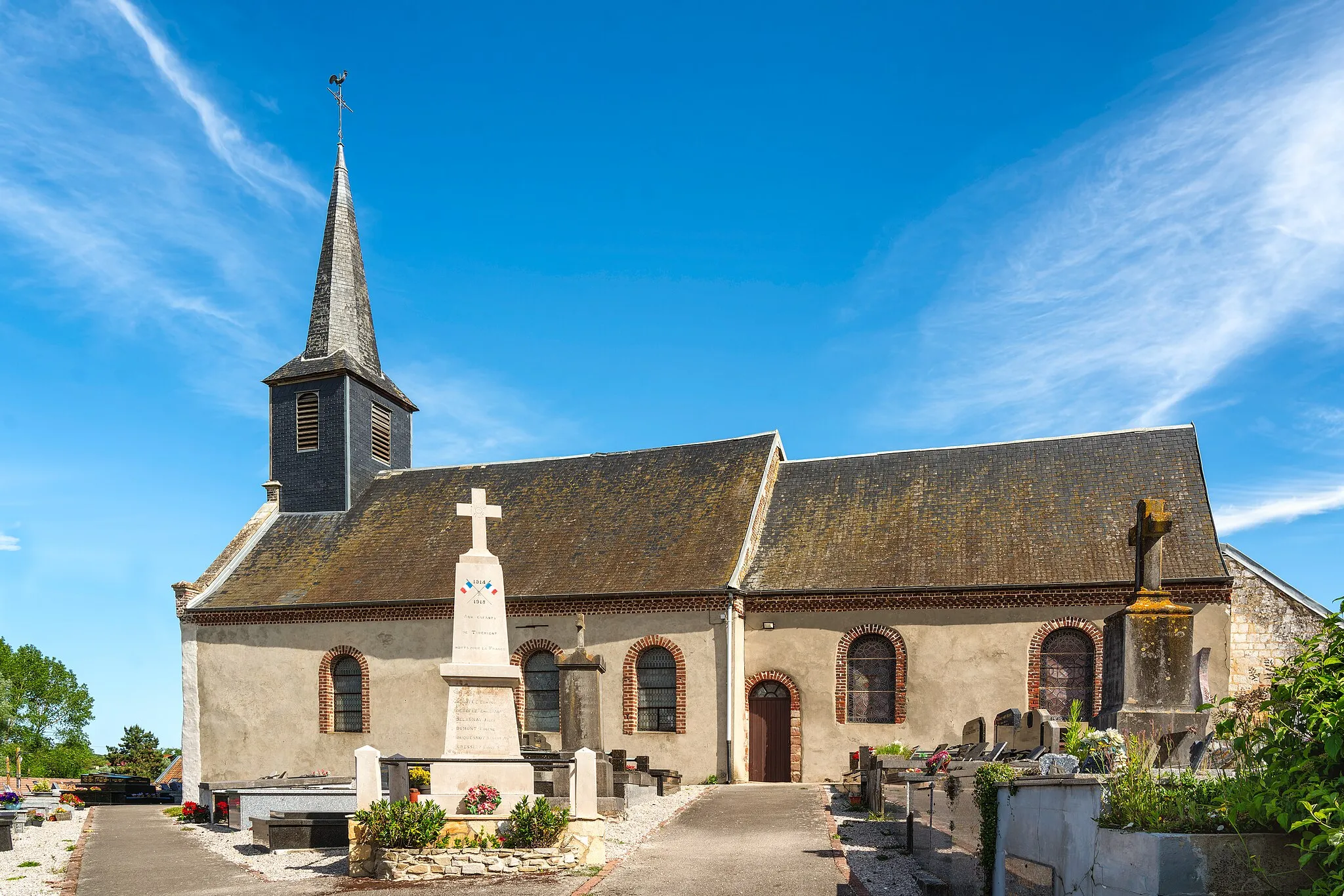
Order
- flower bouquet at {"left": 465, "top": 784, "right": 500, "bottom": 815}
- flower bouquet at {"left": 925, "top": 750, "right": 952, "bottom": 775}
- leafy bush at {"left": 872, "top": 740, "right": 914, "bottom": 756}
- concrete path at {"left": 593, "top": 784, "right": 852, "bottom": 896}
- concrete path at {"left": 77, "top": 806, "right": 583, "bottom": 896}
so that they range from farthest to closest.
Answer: leafy bush at {"left": 872, "top": 740, "right": 914, "bottom": 756} → flower bouquet at {"left": 925, "top": 750, "right": 952, "bottom": 775} → flower bouquet at {"left": 465, "top": 784, "right": 500, "bottom": 815} → concrete path at {"left": 77, "top": 806, "right": 583, "bottom": 896} → concrete path at {"left": 593, "top": 784, "right": 852, "bottom": 896}

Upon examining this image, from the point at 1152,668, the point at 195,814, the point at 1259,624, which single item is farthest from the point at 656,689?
the point at 1152,668

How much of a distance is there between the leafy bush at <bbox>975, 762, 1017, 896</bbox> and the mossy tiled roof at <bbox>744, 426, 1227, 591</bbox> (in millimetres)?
12455

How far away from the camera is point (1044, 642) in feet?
64.7

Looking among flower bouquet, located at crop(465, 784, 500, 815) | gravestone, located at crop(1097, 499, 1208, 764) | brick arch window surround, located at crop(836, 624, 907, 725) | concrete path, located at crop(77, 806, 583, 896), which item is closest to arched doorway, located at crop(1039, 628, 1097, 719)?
brick arch window surround, located at crop(836, 624, 907, 725)

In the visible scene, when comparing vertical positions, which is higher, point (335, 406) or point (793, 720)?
point (335, 406)

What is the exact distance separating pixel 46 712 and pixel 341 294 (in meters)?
36.4

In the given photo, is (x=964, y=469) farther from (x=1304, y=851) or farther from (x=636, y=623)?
(x=1304, y=851)

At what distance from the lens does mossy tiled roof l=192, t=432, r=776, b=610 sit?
22.6 metres

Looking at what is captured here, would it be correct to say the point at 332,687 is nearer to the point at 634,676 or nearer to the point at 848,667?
the point at 634,676

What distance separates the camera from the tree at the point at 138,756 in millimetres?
36812

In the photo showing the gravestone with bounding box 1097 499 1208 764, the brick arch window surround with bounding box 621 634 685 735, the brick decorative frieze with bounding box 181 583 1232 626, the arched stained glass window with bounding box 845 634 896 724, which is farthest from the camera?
the brick arch window surround with bounding box 621 634 685 735

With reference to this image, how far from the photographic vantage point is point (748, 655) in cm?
2161

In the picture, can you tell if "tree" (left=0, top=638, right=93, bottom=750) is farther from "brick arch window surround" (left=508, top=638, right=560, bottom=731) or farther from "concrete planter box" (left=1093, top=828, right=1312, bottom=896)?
"concrete planter box" (left=1093, top=828, right=1312, bottom=896)

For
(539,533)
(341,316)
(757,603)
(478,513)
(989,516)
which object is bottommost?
(757,603)
